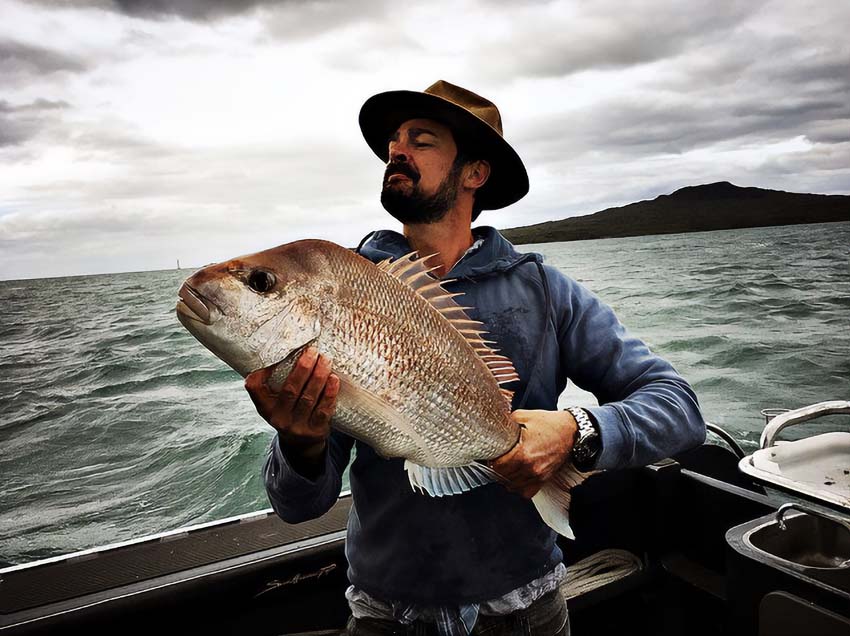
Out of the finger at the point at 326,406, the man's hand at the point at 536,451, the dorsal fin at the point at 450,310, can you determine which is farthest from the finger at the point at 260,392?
the man's hand at the point at 536,451

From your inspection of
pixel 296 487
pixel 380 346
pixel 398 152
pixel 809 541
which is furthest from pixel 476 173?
pixel 809 541

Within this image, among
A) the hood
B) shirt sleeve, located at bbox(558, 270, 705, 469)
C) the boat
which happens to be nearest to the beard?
the hood

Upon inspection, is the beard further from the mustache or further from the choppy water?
the choppy water

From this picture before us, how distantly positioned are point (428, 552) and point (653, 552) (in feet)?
8.22

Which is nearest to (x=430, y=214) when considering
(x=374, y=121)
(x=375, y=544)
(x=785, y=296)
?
(x=374, y=121)

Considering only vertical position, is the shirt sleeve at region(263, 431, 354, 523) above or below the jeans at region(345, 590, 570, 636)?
above

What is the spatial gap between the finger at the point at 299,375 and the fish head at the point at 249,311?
38 mm

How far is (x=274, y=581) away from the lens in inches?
113

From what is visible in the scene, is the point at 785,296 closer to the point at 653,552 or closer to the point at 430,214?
the point at 653,552

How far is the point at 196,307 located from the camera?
4.83 feet

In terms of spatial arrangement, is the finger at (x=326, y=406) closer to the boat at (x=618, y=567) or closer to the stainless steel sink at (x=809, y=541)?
the boat at (x=618, y=567)

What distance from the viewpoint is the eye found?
1.52 meters

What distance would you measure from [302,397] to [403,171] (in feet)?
3.64

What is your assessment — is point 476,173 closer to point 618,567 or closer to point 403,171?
point 403,171
